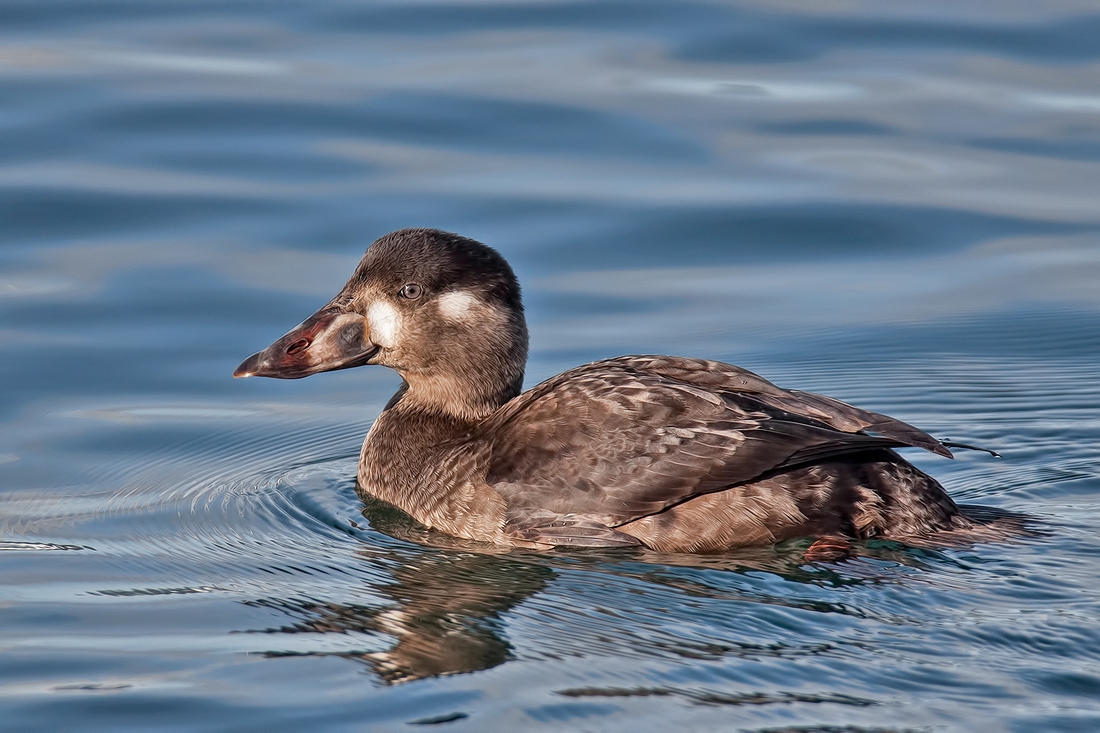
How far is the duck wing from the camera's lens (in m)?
5.36

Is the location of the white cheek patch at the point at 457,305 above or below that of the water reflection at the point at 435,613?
above

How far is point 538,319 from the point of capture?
8.47 m

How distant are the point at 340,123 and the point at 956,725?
757 cm

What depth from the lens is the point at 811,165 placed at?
404 inches

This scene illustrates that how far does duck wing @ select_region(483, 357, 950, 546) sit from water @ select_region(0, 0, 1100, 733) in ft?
0.70

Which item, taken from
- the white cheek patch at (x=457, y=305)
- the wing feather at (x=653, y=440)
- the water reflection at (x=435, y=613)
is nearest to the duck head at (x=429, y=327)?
the white cheek patch at (x=457, y=305)

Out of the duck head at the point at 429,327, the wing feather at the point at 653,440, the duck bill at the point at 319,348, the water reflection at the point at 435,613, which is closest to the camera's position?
the water reflection at the point at 435,613

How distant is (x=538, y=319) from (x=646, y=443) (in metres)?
3.06

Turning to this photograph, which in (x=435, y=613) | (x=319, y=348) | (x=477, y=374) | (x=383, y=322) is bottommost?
(x=435, y=613)

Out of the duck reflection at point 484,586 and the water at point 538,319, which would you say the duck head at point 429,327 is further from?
the duck reflection at point 484,586

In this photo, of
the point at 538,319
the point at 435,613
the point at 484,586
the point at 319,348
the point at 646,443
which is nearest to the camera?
the point at 435,613

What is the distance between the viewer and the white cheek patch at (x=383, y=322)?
6.25 m

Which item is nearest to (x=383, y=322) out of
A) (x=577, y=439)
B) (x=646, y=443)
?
(x=577, y=439)

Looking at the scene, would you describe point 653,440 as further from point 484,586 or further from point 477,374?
point 477,374
